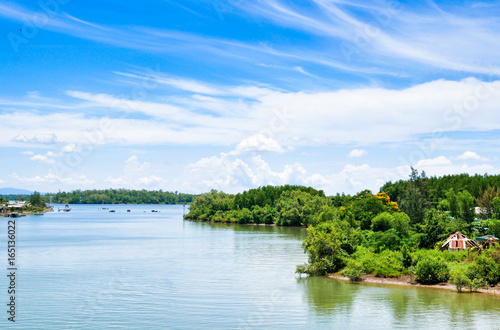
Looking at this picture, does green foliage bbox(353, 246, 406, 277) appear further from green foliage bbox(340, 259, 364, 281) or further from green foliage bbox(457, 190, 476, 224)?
green foliage bbox(457, 190, 476, 224)

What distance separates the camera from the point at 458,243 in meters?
46.8

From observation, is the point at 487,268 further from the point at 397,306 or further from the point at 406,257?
the point at 397,306

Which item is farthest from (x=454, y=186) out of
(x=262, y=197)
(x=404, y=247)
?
(x=404, y=247)

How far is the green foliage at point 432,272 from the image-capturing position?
131 feet

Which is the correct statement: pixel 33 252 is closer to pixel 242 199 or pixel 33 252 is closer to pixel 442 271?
pixel 442 271

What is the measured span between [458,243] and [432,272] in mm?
8764

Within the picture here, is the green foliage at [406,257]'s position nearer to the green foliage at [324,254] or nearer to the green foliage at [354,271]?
the green foliage at [354,271]

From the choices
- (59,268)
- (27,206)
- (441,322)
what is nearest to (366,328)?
(441,322)

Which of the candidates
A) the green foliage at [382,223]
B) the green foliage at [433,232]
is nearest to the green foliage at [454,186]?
the green foliage at [382,223]

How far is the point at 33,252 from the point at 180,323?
3958 centimetres

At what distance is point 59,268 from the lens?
4922 centimetres

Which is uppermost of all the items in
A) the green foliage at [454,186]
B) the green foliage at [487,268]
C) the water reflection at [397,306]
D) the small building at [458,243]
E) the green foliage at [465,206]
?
the green foliage at [454,186]

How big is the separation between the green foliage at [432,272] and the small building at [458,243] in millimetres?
7187

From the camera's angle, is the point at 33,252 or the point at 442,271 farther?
the point at 33,252
